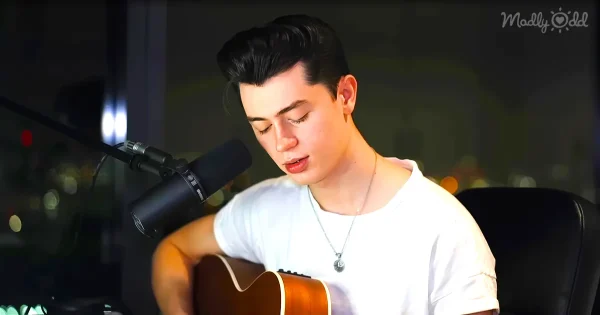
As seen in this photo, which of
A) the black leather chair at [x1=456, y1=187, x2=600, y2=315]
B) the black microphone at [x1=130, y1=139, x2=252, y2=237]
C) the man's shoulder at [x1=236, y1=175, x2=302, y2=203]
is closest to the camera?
the black microphone at [x1=130, y1=139, x2=252, y2=237]

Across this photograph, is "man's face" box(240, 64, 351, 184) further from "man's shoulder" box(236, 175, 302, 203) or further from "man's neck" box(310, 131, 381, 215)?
"man's shoulder" box(236, 175, 302, 203)

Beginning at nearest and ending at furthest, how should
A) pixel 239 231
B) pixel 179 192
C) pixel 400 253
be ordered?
pixel 179 192 < pixel 400 253 < pixel 239 231

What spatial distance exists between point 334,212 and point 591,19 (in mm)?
877

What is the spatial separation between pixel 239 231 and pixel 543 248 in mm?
672

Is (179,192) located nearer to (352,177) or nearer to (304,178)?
(304,178)

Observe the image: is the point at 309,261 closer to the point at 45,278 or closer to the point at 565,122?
the point at 45,278

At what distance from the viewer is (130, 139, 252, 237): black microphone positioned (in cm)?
117

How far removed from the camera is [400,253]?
129 centimetres

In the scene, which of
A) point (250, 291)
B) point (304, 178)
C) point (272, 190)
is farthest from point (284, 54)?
point (250, 291)

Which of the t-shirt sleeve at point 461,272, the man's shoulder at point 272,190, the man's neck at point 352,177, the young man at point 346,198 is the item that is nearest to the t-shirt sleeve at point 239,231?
the man's shoulder at point 272,190

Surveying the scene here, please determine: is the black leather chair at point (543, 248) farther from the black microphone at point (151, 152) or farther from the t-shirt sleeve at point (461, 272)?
the black microphone at point (151, 152)

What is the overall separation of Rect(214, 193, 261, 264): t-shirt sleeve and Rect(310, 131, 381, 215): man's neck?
0.23m

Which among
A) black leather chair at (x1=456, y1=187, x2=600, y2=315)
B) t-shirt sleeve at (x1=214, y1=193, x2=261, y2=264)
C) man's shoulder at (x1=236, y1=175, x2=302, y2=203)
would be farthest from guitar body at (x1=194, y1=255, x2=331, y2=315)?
black leather chair at (x1=456, y1=187, x2=600, y2=315)

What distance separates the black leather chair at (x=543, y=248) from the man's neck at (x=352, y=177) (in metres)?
0.31
